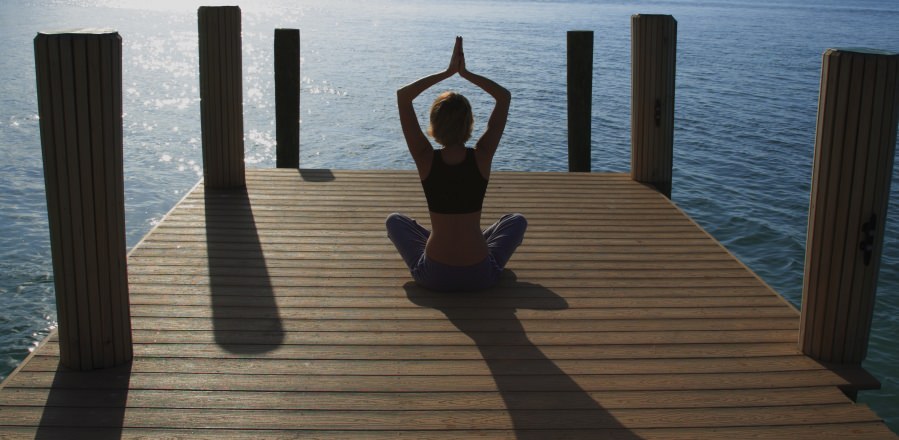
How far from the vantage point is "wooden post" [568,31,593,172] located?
9.60 m

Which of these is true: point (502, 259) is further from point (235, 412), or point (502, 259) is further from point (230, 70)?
point (230, 70)

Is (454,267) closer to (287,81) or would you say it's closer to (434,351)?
(434,351)

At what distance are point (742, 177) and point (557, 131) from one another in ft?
14.3

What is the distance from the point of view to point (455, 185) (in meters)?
4.89

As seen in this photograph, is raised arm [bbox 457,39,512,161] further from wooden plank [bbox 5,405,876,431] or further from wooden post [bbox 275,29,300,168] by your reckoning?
wooden post [bbox 275,29,300,168]

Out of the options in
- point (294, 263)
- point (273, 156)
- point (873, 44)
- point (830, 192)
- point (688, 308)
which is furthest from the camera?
point (873, 44)

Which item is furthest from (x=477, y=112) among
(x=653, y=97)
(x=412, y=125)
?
(x=412, y=125)

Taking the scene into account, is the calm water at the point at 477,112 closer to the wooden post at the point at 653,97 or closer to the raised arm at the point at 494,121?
→ the wooden post at the point at 653,97

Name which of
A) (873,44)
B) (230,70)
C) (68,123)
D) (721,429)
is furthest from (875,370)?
(873,44)

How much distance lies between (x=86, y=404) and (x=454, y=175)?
6.93 ft

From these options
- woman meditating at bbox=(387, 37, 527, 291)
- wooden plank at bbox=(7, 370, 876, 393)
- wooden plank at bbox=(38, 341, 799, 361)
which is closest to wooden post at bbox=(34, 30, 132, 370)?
wooden plank at bbox=(7, 370, 876, 393)

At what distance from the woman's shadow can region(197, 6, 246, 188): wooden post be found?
9.48 ft

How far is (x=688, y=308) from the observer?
5.12 meters

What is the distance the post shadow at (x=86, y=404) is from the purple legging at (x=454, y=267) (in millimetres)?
1719
